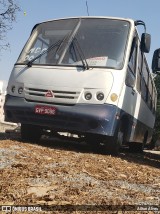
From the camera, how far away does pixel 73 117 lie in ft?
25.4

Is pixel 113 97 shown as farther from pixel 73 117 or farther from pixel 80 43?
pixel 80 43

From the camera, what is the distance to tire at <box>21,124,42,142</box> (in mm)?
9188

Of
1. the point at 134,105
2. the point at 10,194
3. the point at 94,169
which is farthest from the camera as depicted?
the point at 134,105

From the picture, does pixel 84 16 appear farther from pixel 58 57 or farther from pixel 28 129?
pixel 28 129

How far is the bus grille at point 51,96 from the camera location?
7855mm

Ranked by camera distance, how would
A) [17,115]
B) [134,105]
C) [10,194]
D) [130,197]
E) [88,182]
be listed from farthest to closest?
[134,105]
[17,115]
[88,182]
[130,197]
[10,194]

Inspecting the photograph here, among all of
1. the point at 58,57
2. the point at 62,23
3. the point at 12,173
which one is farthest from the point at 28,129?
the point at 12,173

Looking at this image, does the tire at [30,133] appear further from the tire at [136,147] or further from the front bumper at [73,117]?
the tire at [136,147]

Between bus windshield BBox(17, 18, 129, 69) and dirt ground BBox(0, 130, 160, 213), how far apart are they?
243 centimetres

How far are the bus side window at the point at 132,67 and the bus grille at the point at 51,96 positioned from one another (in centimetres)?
124

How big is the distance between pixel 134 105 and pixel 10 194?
6240mm

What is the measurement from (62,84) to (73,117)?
28.8 inches

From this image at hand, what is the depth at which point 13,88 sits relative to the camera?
844 centimetres

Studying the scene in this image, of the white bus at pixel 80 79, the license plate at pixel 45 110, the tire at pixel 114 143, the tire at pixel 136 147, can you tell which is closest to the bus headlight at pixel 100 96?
the white bus at pixel 80 79
